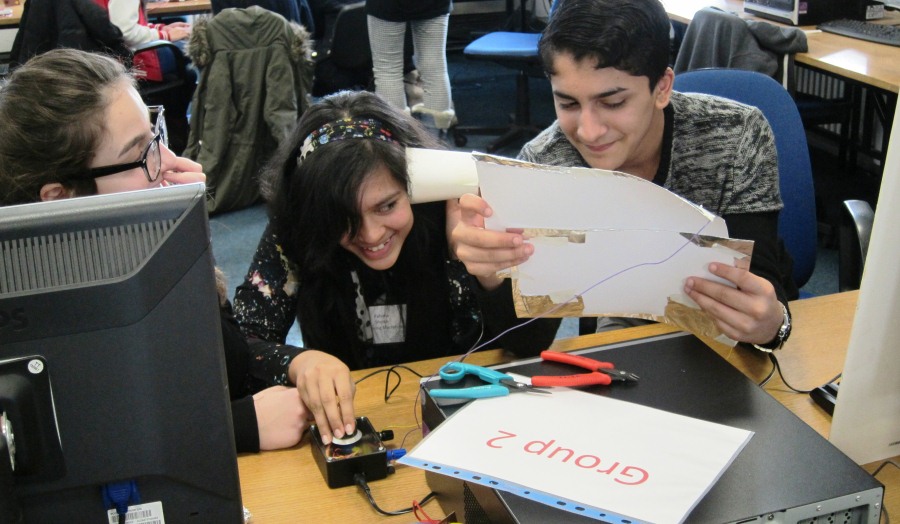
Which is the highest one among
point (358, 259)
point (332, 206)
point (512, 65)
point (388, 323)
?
point (332, 206)

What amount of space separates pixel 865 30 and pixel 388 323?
2.37m

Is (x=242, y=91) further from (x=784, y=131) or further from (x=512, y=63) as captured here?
(x=784, y=131)

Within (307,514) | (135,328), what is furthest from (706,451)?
(135,328)

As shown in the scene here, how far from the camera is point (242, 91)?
148 inches

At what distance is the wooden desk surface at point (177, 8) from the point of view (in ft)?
14.3

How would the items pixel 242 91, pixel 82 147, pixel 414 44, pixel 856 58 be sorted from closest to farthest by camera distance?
pixel 82 147, pixel 856 58, pixel 242 91, pixel 414 44

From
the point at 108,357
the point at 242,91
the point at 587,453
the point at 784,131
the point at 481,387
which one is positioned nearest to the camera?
the point at 108,357

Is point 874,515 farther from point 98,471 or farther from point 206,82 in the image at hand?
point 206,82

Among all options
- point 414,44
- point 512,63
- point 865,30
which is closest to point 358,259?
point 865,30

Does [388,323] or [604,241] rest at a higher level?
[604,241]

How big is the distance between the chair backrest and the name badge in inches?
27.4

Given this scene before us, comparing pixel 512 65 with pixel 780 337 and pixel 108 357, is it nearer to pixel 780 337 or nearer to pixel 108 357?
pixel 780 337

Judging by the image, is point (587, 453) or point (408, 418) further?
point (408, 418)

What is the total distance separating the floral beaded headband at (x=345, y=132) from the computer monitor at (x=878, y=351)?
2.50ft
